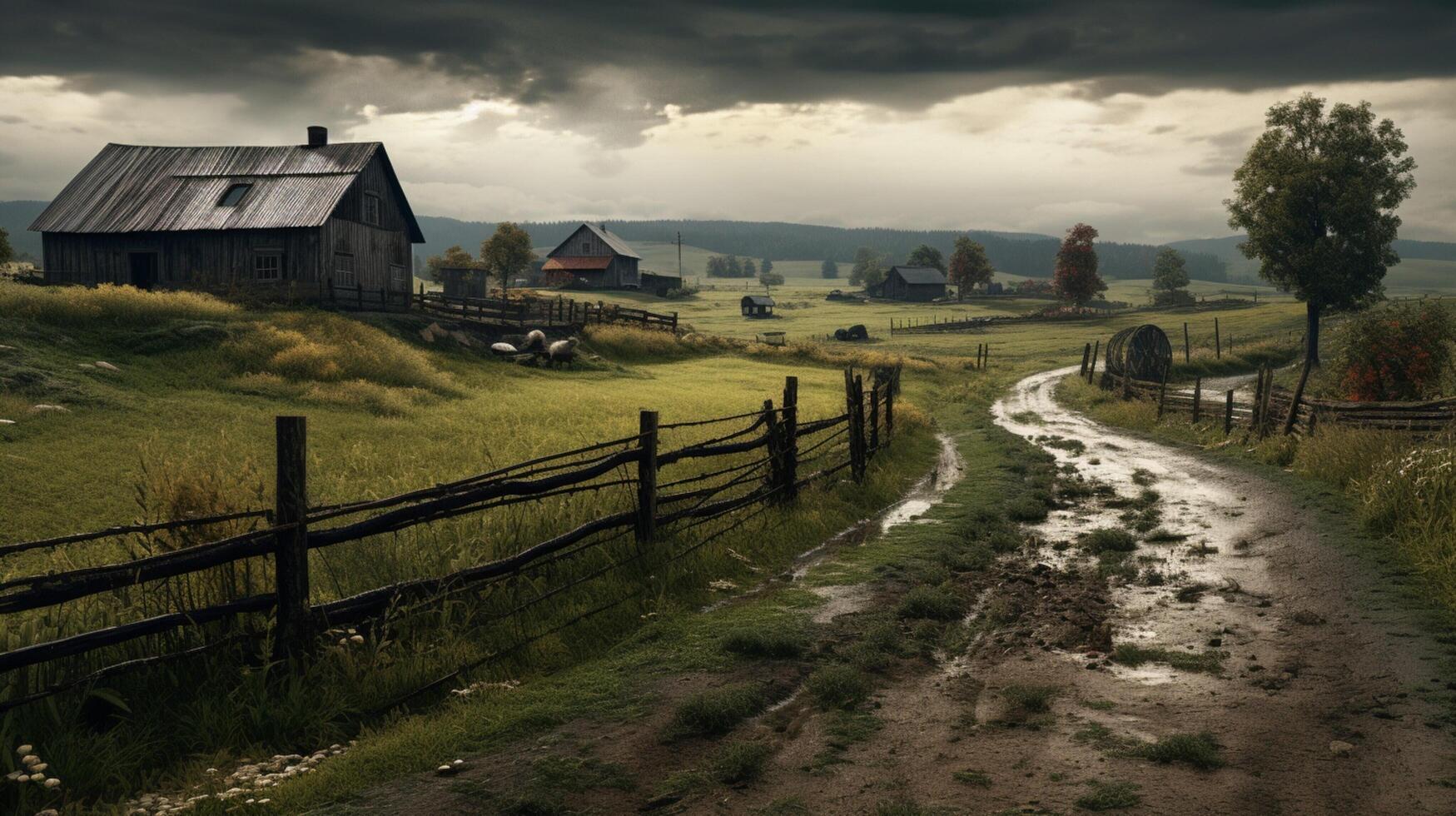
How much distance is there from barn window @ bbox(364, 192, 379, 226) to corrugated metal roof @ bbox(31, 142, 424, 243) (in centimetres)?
158

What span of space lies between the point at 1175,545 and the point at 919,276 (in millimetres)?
113096

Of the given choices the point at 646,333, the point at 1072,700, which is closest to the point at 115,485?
the point at 1072,700

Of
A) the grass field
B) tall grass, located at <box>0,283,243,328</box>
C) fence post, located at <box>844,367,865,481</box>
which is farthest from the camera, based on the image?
tall grass, located at <box>0,283,243,328</box>

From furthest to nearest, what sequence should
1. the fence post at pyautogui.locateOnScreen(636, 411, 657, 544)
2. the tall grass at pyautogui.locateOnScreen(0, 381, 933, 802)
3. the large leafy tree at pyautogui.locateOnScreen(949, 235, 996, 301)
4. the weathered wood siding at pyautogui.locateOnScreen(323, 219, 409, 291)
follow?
the large leafy tree at pyautogui.locateOnScreen(949, 235, 996, 301) → the weathered wood siding at pyautogui.locateOnScreen(323, 219, 409, 291) → the fence post at pyautogui.locateOnScreen(636, 411, 657, 544) → the tall grass at pyautogui.locateOnScreen(0, 381, 933, 802)

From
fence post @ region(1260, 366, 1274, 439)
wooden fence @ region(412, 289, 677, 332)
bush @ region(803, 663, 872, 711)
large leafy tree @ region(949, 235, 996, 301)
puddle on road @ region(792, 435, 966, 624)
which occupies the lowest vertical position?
puddle on road @ region(792, 435, 966, 624)

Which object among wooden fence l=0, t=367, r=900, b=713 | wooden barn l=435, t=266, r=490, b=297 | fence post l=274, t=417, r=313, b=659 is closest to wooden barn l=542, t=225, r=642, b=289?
wooden barn l=435, t=266, r=490, b=297

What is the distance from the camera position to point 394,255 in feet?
142

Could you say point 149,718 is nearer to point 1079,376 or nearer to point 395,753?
point 395,753

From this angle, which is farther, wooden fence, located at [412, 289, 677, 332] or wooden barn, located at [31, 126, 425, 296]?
wooden fence, located at [412, 289, 677, 332]

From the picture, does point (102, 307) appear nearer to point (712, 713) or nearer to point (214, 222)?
point (214, 222)

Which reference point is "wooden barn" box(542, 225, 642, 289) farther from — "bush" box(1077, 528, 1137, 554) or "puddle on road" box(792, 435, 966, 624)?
"bush" box(1077, 528, 1137, 554)

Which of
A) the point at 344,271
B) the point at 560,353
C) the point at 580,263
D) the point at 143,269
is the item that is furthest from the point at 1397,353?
the point at 580,263

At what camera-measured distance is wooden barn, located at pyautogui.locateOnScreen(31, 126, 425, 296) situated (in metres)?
36.4

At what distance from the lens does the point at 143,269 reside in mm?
37062
